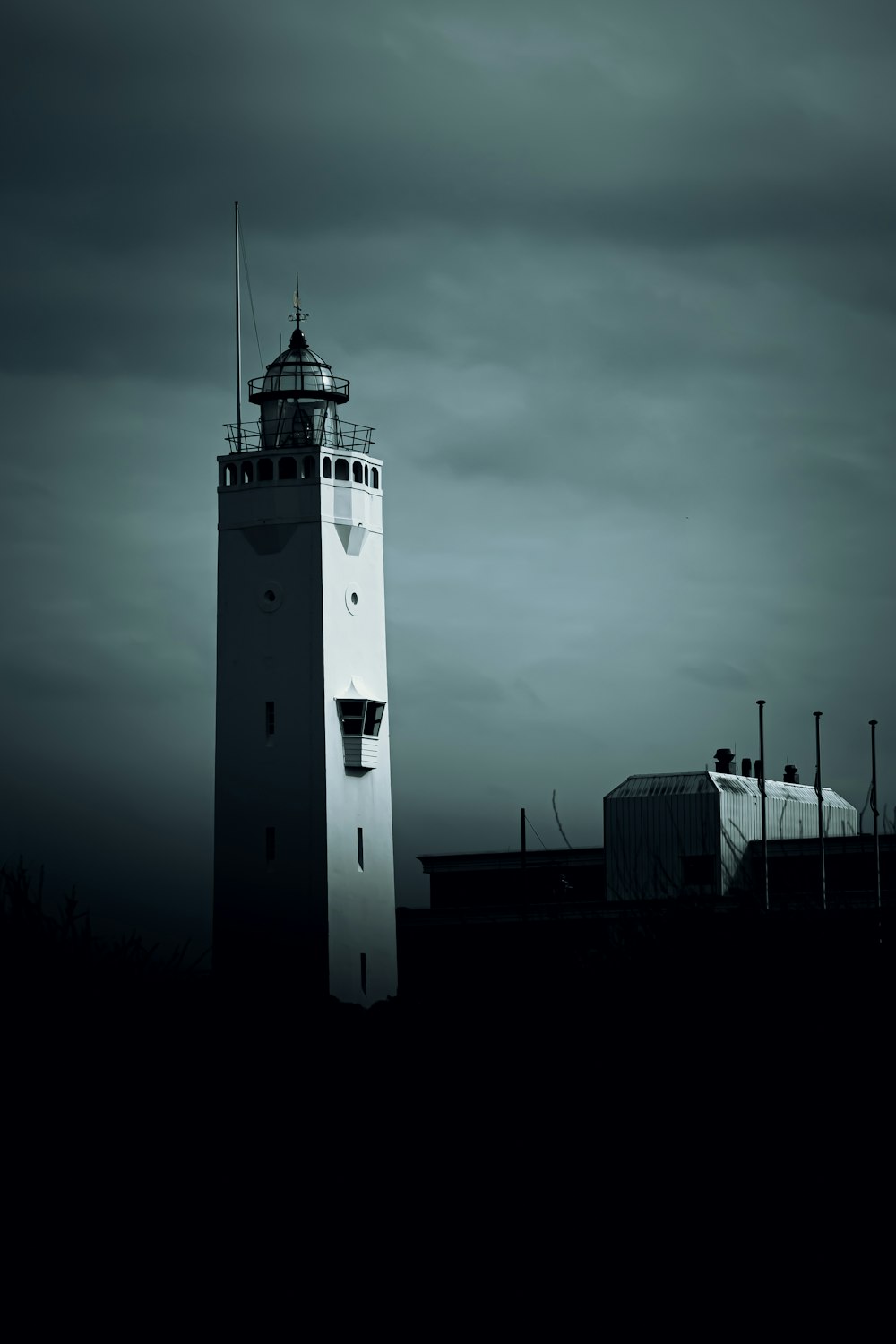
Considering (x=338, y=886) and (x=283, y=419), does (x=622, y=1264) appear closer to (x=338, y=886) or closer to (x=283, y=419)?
(x=338, y=886)

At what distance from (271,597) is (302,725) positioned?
415cm

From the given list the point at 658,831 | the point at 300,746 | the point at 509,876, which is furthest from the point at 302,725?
the point at 509,876

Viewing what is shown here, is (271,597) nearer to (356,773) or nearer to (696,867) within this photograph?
(356,773)

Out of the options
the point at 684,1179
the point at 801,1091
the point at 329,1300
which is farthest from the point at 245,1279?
the point at 801,1091

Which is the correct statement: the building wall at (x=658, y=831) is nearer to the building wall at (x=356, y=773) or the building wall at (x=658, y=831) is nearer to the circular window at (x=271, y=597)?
the building wall at (x=356, y=773)

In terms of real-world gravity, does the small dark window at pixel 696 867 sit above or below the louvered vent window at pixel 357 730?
below

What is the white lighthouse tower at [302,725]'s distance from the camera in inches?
2259

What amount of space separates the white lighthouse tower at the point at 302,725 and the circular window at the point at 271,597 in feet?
0.14

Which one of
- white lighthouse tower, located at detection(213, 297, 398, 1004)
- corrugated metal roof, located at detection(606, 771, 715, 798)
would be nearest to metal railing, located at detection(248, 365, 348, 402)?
white lighthouse tower, located at detection(213, 297, 398, 1004)

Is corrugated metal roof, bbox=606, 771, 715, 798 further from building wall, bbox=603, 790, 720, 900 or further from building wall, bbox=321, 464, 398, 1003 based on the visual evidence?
building wall, bbox=321, 464, 398, 1003

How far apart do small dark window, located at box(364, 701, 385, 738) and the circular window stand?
4096 mm

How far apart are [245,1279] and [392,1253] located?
193cm

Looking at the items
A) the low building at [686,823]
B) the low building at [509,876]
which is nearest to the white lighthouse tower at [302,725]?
the low building at [686,823]

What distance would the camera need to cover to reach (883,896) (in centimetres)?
5916
